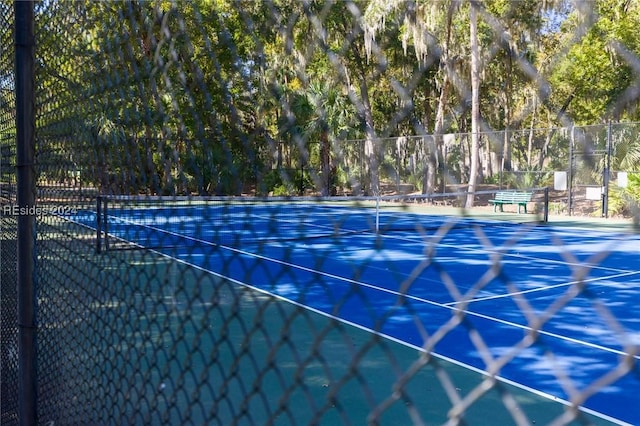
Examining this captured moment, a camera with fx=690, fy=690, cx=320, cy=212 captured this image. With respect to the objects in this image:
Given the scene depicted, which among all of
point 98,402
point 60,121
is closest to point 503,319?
point 98,402

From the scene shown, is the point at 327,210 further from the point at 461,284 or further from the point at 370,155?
the point at 461,284

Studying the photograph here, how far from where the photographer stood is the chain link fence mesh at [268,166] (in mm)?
996

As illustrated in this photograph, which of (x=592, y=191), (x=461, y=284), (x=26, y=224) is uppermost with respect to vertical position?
(x=592, y=191)

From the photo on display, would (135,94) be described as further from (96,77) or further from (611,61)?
(611,61)

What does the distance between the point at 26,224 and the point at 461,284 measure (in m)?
7.01

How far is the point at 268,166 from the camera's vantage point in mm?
1529

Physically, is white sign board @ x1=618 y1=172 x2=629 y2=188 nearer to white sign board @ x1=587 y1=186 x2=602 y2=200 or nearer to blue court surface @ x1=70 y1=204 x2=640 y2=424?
blue court surface @ x1=70 y1=204 x2=640 y2=424

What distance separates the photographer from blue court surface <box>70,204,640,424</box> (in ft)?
3.23

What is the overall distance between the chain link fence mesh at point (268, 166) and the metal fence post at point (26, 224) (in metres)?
0.19

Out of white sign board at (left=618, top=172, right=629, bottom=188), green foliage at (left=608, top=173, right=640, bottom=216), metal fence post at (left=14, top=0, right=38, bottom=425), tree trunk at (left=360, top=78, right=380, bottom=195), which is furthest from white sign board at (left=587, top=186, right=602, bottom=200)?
metal fence post at (left=14, top=0, right=38, bottom=425)

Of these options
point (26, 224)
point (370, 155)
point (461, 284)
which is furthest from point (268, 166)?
point (461, 284)

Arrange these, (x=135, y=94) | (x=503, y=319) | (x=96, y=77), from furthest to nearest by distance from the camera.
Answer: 1. (x=503, y=319)
2. (x=96, y=77)
3. (x=135, y=94)

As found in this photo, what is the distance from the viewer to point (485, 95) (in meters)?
0.96

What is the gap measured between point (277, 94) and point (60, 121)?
1690mm
